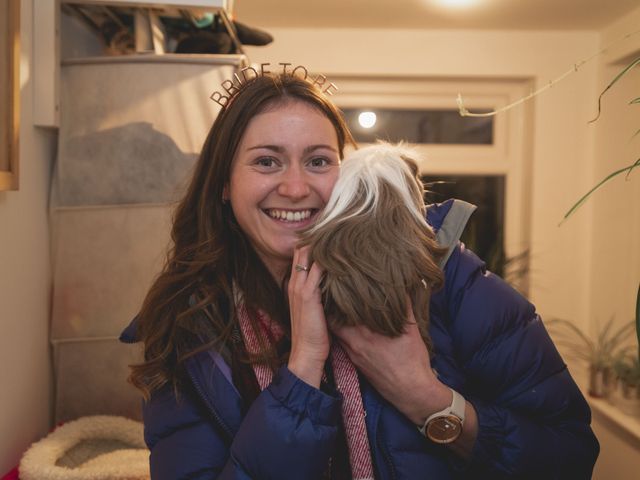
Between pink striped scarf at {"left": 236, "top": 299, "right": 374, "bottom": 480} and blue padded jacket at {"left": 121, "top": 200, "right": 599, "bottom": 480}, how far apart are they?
0.07 ft

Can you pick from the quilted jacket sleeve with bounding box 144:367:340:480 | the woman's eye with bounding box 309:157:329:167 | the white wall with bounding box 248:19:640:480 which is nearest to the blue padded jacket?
the quilted jacket sleeve with bounding box 144:367:340:480

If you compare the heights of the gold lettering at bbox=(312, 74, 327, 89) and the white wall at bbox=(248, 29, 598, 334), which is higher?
the white wall at bbox=(248, 29, 598, 334)

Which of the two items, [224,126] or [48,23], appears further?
[48,23]

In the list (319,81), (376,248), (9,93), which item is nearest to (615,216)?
(319,81)

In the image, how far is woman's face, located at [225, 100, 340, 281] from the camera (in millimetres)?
1112

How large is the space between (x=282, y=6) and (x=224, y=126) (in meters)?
1.72

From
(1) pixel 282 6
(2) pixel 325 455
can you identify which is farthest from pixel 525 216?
(2) pixel 325 455

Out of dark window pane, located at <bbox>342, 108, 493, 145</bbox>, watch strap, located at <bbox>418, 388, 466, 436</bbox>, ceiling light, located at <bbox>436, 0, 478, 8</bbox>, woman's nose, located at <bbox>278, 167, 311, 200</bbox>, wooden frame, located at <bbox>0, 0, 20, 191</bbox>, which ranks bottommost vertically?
watch strap, located at <bbox>418, 388, 466, 436</bbox>

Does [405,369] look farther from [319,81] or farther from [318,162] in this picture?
[319,81]

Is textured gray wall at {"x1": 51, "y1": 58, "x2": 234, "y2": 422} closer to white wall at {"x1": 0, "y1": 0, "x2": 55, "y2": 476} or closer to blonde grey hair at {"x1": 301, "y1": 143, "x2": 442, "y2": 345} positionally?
white wall at {"x1": 0, "y1": 0, "x2": 55, "y2": 476}

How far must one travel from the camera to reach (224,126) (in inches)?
47.0

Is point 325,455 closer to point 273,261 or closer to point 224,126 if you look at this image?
point 273,261

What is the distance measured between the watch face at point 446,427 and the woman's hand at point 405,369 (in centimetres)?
2

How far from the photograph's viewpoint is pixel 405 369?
0.99 metres
